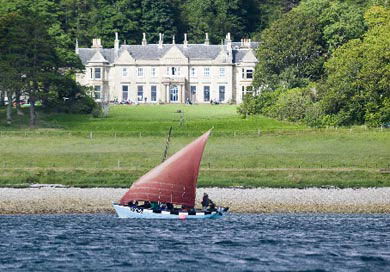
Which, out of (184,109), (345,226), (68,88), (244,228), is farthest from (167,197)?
(184,109)

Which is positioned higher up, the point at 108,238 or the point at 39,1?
the point at 39,1

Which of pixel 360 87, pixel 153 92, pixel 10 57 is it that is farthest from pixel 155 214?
pixel 153 92

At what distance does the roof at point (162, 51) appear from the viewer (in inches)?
5610

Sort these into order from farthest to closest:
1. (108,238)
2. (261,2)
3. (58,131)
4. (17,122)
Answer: (261,2), (17,122), (58,131), (108,238)

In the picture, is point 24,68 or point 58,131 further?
point 24,68

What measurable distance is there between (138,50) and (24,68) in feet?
158

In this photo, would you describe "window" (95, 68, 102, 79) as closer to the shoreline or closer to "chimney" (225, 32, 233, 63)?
"chimney" (225, 32, 233, 63)

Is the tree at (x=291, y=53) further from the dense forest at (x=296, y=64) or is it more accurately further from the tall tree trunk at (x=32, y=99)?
the tall tree trunk at (x=32, y=99)

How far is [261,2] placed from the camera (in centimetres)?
16362

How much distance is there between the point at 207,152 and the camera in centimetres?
7556

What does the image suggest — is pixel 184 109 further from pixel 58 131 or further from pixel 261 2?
pixel 261 2

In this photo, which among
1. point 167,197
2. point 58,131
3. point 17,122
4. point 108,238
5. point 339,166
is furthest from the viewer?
point 17,122

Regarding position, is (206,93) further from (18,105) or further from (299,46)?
(18,105)

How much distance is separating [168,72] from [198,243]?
95388mm
